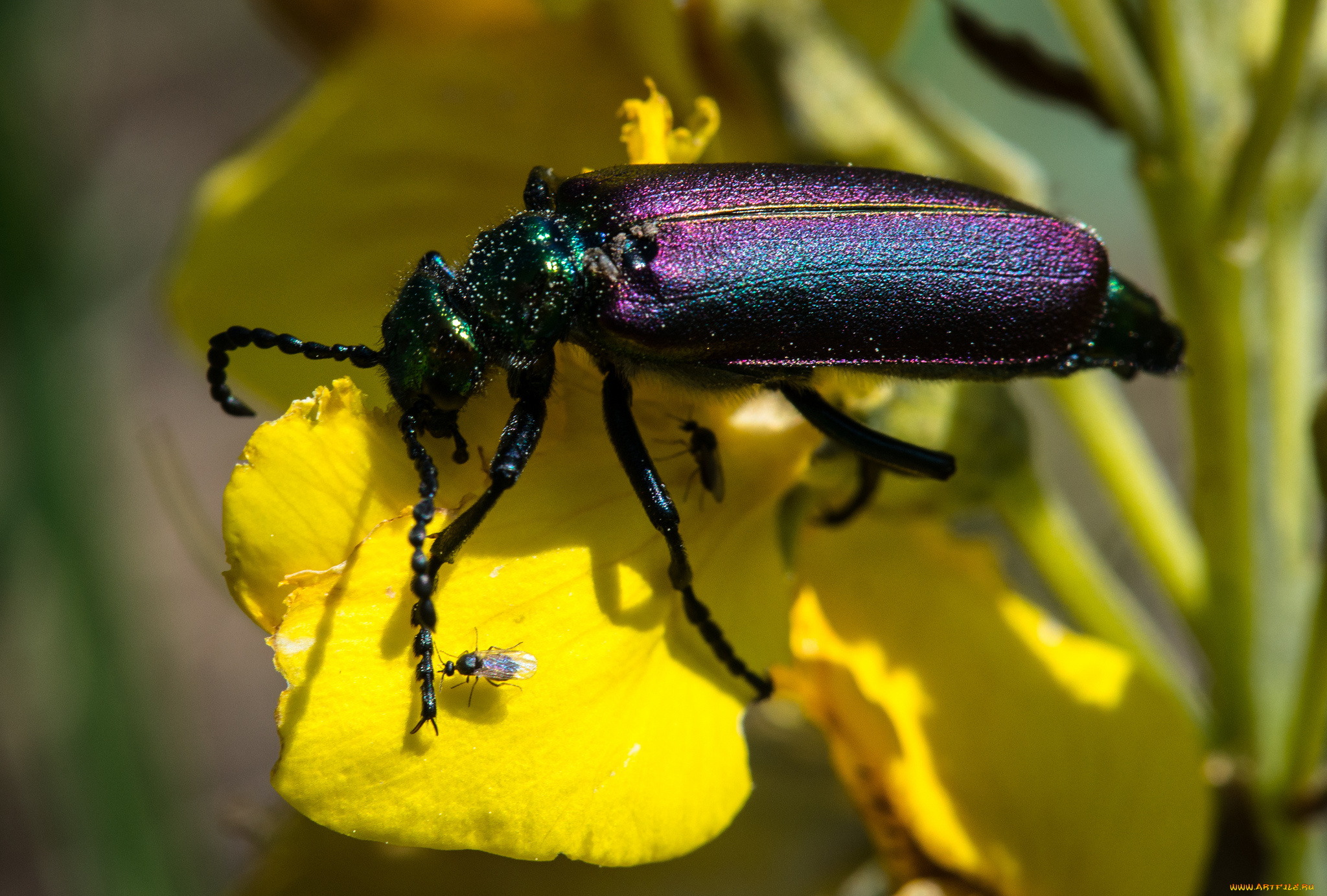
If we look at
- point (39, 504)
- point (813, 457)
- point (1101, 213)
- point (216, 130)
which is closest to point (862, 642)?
point (813, 457)

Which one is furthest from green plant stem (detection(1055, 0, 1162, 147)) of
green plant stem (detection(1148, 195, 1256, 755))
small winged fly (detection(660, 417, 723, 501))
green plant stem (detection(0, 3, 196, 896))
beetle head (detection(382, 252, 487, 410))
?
green plant stem (detection(0, 3, 196, 896))

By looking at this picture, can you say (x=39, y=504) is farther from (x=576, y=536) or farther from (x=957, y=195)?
(x=957, y=195)

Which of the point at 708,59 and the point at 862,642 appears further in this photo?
the point at 708,59

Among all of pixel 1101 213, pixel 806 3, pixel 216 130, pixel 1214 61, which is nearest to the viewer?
pixel 1214 61

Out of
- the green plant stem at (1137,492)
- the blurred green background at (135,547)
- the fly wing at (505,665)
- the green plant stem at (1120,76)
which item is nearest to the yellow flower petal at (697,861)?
the blurred green background at (135,547)

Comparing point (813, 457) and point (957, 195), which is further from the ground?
point (957, 195)

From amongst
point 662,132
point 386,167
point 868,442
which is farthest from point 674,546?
point 386,167

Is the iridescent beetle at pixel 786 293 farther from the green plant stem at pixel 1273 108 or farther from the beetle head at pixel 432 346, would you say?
the green plant stem at pixel 1273 108

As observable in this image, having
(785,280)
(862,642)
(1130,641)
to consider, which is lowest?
(1130,641)
